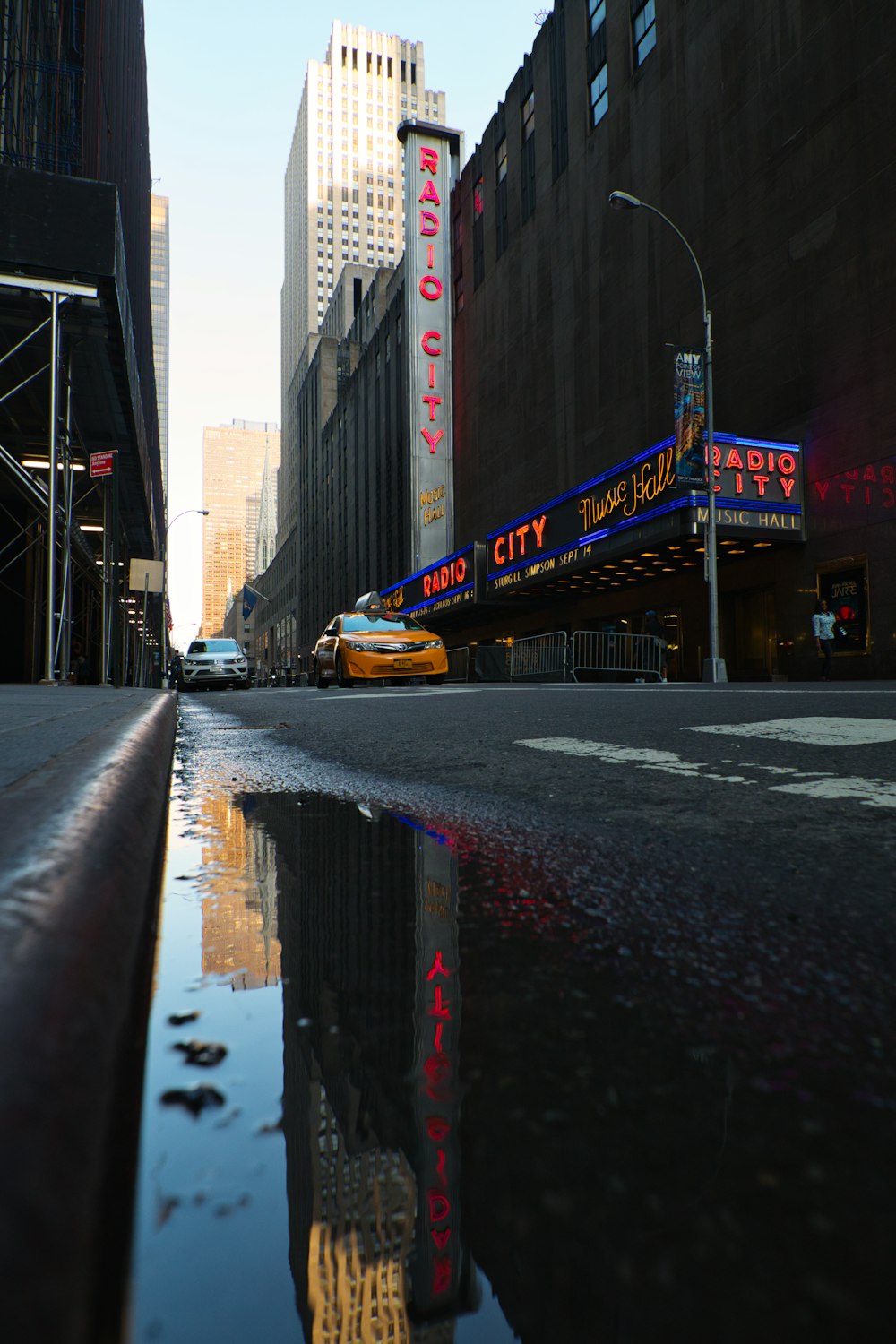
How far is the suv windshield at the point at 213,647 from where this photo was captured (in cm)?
2617

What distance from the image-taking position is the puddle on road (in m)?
0.47

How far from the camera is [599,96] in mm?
29688

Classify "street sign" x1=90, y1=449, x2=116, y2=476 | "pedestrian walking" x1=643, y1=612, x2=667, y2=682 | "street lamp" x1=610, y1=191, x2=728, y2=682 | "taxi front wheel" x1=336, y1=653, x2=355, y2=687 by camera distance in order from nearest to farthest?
"street sign" x1=90, y1=449, x2=116, y2=476, "taxi front wheel" x1=336, y1=653, x2=355, y2=687, "street lamp" x1=610, y1=191, x2=728, y2=682, "pedestrian walking" x1=643, y1=612, x2=667, y2=682

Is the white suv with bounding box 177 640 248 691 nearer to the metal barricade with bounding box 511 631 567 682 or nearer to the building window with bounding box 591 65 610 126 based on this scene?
the metal barricade with bounding box 511 631 567 682

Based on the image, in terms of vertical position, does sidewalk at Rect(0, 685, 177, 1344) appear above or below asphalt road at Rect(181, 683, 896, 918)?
above

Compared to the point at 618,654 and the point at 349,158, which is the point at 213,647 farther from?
the point at 349,158

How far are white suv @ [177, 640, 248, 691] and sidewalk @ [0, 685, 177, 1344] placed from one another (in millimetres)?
25507

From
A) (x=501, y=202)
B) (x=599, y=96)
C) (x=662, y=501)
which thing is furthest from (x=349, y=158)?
(x=662, y=501)

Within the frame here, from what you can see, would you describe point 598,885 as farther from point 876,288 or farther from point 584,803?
point 876,288

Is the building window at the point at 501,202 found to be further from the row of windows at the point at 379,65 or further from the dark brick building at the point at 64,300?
the row of windows at the point at 379,65

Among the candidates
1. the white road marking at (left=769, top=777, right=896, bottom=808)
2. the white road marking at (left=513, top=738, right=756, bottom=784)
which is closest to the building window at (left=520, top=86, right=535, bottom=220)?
the white road marking at (left=513, top=738, right=756, bottom=784)

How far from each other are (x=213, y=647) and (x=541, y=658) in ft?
34.5

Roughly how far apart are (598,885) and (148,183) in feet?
145

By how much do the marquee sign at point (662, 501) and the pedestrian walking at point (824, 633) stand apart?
254cm
